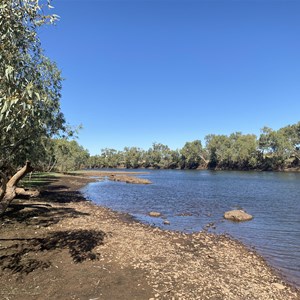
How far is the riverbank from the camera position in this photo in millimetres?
8367

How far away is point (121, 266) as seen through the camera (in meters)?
10.2

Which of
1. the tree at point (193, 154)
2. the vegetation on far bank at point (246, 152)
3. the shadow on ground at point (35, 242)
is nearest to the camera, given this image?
the shadow on ground at point (35, 242)

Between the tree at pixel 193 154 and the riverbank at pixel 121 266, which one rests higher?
the tree at pixel 193 154

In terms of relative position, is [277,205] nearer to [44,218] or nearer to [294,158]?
[44,218]

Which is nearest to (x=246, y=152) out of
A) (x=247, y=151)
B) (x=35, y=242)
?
(x=247, y=151)

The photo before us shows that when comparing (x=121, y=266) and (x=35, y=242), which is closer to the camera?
(x=121, y=266)

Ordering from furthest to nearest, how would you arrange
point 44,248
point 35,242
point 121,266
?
point 35,242 → point 44,248 → point 121,266

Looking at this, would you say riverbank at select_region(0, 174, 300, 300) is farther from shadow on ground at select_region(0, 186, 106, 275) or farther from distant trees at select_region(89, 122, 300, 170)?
distant trees at select_region(89, 122, 300, 170)

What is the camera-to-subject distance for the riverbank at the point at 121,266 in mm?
8367

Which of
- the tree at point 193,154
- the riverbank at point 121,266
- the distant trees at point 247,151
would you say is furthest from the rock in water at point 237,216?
the tree at point 193,154

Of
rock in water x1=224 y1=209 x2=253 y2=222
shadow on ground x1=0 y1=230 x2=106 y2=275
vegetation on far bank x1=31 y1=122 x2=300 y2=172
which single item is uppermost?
vegetation on far bank x1=31 y1=122 x2=300 y2=172

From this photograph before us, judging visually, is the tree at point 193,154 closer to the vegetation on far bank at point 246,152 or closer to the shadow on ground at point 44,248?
the vegetation on far bank at point 246,152

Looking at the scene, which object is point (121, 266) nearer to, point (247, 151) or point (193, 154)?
point (247, 151)

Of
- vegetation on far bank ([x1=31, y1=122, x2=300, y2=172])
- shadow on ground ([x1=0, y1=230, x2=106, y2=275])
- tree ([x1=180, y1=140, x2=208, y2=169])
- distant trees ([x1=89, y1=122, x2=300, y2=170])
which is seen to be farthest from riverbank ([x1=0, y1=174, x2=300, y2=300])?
tree ([x1=180, y1=140, x2=208, y2=169])
